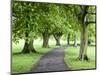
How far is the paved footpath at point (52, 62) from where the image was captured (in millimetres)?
2664

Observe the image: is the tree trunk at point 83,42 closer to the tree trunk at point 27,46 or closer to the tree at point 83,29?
the tree at point 83,29

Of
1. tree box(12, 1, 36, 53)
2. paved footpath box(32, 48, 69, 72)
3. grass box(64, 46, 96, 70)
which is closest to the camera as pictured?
tree box(12, 1, 36, 53)

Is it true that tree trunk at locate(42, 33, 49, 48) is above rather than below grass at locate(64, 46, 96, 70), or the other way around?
above

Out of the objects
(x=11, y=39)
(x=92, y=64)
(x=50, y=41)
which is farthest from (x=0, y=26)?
(x=92, y=64)

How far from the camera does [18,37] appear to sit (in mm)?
2545

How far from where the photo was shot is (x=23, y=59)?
2.58 metres

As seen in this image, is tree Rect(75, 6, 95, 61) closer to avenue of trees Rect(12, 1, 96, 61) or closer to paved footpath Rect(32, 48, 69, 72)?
avenue of trees Rect(12, 1, 96, 61)

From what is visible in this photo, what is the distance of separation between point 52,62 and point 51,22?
1.53 ft

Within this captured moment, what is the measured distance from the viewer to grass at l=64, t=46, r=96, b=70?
2811mm

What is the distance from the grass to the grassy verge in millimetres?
334

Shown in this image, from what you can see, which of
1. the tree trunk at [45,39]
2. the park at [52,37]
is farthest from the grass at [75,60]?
the tree trunk at [45,39]

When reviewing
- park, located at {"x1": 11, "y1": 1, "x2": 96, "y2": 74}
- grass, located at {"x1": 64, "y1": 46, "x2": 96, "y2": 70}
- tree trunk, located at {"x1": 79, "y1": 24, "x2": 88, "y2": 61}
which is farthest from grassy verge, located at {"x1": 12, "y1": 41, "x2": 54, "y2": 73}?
tree trunk, located at {"x1": 79, "y1": 24, "x2": 88, "y2": 61}

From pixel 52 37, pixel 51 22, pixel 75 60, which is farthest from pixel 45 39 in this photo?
pixel 75 60

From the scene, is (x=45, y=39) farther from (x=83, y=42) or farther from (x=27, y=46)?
(x=83, y=42)
